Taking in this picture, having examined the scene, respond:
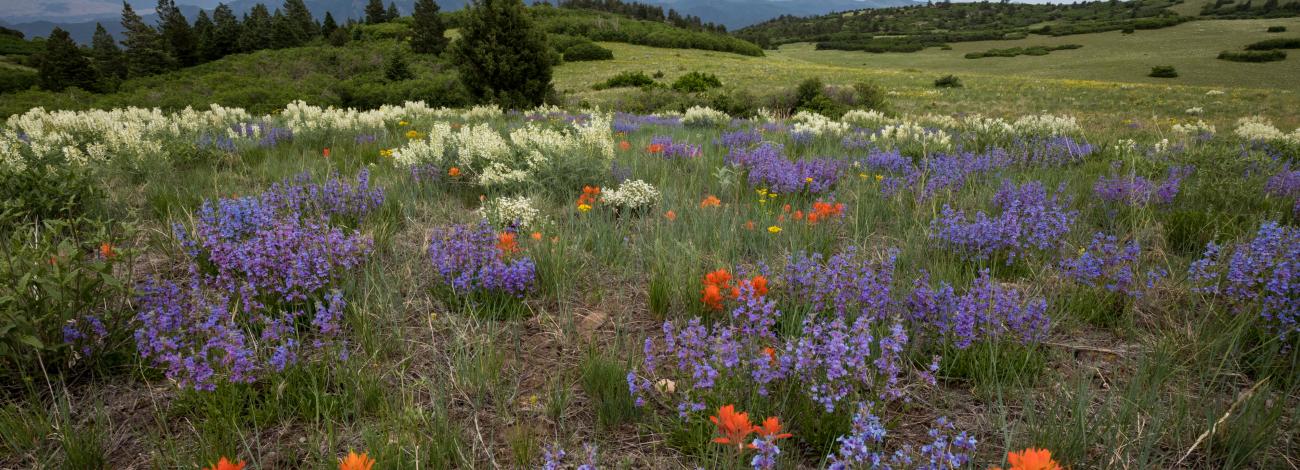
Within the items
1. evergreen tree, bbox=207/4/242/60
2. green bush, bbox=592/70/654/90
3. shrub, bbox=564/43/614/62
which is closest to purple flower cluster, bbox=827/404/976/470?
green bush, bbox=592/70/654/90

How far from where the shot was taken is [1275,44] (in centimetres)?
3966

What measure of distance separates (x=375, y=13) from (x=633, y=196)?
8054 centimetres

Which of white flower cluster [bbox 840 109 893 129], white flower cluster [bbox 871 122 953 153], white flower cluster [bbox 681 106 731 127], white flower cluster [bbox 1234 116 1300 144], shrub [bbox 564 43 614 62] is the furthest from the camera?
shrub [bbox 564 43 614 62]

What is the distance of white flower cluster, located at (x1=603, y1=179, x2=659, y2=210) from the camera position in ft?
14.0

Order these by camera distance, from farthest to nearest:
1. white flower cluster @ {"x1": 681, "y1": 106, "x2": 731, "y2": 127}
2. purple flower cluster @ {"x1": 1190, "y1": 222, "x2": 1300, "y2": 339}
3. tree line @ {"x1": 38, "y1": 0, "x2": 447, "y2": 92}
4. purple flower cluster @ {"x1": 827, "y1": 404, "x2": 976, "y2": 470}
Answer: tree line @ {"x1": 38, "y1": 0, "x2": 447, "y2": 92} → white flower cluster @ {"x1": 681, "y1": 106, "x2": 731, "y2": 127} → purple flower cluster @ {"x1": 1190, "y1": 222, "x2": 1300, "y2": 339} → purple flower cluster @ {"x1": 827, "y1": 404, "x2": 976, "y2": 470}

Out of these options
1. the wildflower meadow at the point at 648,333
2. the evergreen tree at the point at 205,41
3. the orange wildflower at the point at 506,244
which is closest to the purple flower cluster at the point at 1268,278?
the wildflower meadow at the point at 648,333

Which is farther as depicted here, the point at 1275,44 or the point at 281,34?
the point at 281,34

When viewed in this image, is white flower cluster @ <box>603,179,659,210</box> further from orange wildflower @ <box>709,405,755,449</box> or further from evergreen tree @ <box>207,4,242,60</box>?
evergreen tree @ <box>207,4,242,60</box>

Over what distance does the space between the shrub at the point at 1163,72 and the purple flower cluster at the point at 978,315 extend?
42.8 meters

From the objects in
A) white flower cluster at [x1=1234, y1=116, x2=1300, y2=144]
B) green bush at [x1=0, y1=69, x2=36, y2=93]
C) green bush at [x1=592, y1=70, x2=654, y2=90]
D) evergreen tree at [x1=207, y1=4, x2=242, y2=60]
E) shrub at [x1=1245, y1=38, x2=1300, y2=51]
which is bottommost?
white flower cluster at [x1=1234, y1=116, x2=1300, y2=144]

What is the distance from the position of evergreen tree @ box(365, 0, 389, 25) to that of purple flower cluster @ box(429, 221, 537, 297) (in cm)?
7952

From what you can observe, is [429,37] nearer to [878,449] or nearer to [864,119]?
[864,119]

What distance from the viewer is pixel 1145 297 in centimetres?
284

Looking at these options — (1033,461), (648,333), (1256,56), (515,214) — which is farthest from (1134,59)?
(1033,461)
